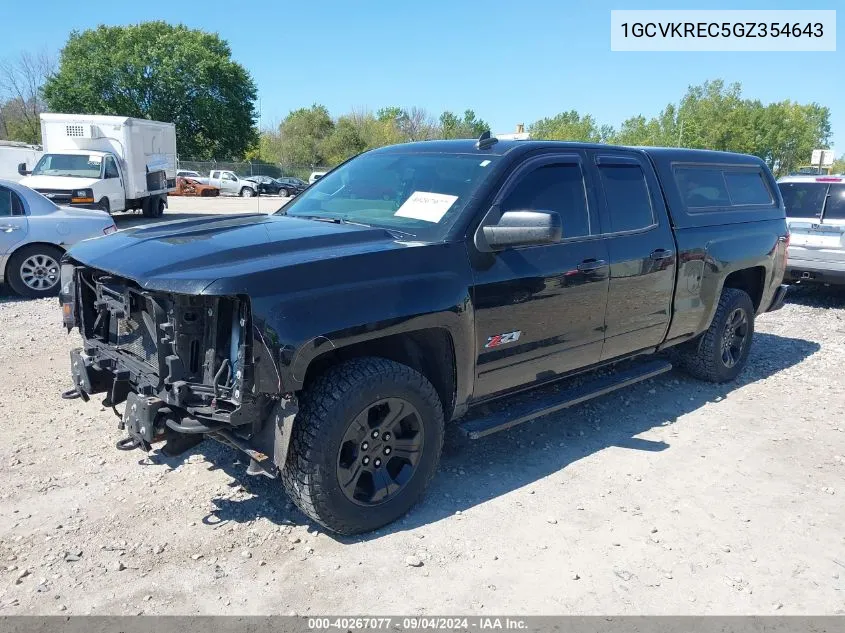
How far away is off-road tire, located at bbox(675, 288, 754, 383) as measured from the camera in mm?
5766

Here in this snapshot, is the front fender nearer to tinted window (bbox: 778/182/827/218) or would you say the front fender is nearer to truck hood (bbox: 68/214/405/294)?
truck hood (bbox: 68/214/405/294)

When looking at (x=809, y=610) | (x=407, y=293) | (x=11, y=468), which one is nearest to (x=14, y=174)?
(x=11, y=468)

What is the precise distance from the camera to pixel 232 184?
4119cm

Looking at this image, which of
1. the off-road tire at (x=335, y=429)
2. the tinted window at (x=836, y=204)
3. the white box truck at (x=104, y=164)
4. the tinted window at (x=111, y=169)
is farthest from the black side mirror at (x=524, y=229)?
the tinted window at (x=111, y=169)

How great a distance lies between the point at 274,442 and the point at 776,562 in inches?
101

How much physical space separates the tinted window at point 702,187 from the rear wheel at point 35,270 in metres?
7.49

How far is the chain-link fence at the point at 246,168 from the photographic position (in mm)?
46125

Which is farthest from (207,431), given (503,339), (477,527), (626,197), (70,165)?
(70,165)

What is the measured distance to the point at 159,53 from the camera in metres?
46.3

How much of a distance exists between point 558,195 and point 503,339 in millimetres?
1072

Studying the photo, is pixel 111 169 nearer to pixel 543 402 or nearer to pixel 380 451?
pixel 543 402

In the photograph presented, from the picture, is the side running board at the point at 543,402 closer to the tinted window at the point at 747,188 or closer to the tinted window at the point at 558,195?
→ the tinted window at the point at 558,195

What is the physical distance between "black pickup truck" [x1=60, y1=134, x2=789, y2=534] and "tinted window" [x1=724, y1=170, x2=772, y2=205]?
1.00m

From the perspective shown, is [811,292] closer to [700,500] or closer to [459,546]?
[700,500]
